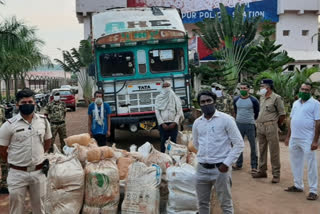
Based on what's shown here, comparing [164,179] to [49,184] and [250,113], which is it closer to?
[49,184]

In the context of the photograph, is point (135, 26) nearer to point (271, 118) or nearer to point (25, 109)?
point (271, 118)

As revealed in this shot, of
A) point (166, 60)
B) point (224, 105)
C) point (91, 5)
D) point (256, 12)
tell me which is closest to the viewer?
point (166, 60)

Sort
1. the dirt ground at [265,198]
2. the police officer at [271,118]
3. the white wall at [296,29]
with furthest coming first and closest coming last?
the white wall at [296,29] < the police officer at [271,118] < the dirt ground at [265,198]

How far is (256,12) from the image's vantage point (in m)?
24.5

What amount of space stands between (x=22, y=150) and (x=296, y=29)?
2358 cm

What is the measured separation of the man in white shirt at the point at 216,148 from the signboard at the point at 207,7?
20.7 metres

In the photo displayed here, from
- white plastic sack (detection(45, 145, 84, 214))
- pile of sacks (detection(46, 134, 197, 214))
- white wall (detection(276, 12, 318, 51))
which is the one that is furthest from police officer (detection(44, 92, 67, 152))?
white wall (detection(276, 12, 318, 51))

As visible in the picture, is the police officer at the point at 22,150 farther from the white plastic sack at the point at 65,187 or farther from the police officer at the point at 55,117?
the police officer at the point at 55,117

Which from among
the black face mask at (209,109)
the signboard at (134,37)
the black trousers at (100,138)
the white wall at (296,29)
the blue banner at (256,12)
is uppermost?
the blue banner at (256,12)

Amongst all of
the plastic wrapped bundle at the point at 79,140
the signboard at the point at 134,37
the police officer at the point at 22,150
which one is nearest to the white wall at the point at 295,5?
the signboard at the point at 134,37

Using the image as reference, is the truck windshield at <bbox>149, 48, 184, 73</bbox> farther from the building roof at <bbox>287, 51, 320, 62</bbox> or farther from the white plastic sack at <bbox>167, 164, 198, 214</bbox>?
the building roof at <bbox>287, 51, 320, 62</bbox>

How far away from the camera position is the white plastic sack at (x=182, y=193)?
173 inches

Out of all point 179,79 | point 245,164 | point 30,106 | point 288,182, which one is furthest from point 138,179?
point 179,79

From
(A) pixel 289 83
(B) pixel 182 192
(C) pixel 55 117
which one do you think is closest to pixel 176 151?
(B) pixel 182 192
